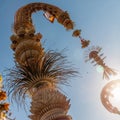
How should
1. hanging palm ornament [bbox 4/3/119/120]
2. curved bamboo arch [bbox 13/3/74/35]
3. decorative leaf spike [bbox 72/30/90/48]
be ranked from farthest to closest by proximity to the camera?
curved bamboo arch [bbox 13/3/74/35]
decorative leaf spike [bbox 72/30/90/48]
hanging palm ornament [bbox 4/3/119/120]

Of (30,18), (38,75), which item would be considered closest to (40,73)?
(38,75)

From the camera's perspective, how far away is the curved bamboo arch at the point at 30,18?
14.6 m

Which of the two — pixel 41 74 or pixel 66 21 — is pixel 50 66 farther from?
pixel 66 21

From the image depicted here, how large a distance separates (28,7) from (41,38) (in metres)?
4.58

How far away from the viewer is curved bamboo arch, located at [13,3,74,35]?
1461cm

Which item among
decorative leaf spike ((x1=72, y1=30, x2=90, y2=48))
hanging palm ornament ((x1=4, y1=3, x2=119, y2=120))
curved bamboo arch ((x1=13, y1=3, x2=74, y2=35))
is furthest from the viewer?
curved bamboo arch ((x1=13, y1=3, x2=74, y2=35))

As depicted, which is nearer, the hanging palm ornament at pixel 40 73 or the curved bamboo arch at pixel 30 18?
the hanging palm ornament at pixel 40 73

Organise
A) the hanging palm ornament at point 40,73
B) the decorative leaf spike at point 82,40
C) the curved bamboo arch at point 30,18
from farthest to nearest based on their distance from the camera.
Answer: the curved bamboo arch at point 30,18 < the decorative leaf spike at point 82,40 < the hanging palm ornament at point 40,73

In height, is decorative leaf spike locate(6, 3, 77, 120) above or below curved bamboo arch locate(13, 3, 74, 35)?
below

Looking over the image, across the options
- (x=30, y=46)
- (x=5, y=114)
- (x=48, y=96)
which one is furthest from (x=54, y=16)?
(x=5, y=114)

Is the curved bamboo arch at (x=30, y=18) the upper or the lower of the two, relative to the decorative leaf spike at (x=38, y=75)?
upper

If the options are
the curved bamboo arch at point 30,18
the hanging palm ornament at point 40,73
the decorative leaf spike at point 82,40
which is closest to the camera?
the hanging palm ornament at point 40,73

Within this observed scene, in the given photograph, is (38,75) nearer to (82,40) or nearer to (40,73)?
(40,73)

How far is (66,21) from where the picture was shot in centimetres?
1489
